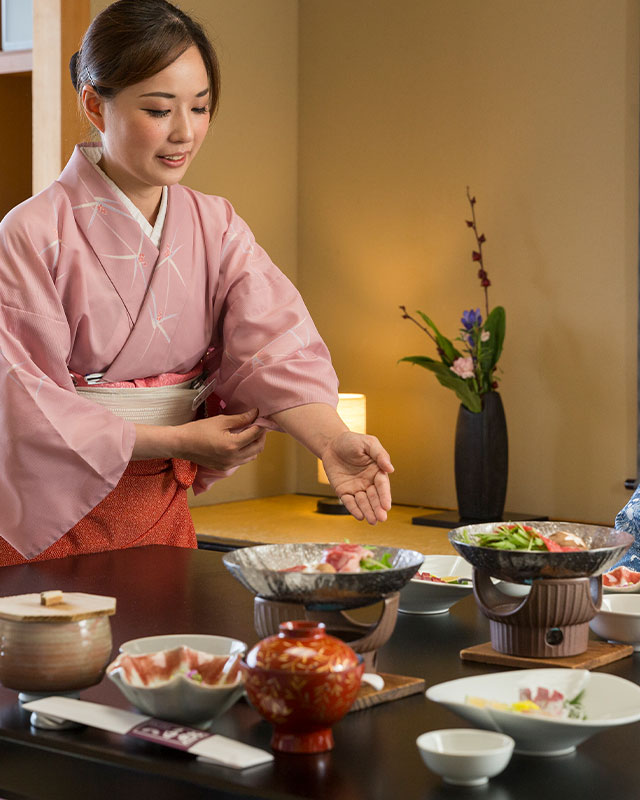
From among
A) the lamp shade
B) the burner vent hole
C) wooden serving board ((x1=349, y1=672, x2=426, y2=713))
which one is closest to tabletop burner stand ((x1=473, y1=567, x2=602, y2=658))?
the burner vent hole

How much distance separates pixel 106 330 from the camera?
1.84 meters

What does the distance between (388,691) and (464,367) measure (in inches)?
141

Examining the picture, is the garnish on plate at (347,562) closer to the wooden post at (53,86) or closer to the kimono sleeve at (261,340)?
the kimono sleeve at (261,340)

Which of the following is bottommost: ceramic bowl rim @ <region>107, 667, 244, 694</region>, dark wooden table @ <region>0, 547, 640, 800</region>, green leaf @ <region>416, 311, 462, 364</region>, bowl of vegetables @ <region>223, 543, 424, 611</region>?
dark wooden table @ <region>0, 547, 640, 800</region>

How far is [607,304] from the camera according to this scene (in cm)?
465

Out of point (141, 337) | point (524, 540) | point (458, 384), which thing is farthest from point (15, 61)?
point (524, 540)

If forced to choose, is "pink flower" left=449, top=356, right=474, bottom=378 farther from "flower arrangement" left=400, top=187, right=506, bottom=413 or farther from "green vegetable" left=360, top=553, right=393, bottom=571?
"green vegetable" left=360, top=553, right=393, bottom=571

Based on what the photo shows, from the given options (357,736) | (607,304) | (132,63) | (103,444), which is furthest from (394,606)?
(607,304)

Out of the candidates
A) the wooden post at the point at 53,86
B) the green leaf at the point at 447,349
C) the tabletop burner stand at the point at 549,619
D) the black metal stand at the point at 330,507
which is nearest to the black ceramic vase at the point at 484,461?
the green leaf at the point at 447,349

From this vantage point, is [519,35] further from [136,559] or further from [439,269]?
[136,559]

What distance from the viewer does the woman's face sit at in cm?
174

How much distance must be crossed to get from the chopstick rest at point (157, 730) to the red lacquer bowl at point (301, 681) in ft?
0.11

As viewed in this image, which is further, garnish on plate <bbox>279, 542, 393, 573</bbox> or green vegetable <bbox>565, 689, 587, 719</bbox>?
garnish on plate <bbox>279, 542, 393, 573</bbox>

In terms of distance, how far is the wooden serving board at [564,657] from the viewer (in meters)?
1.07
